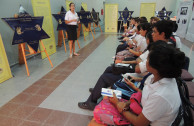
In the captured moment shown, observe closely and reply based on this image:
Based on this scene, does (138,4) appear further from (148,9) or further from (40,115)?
(40,115)

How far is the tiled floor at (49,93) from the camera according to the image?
71.8 inches

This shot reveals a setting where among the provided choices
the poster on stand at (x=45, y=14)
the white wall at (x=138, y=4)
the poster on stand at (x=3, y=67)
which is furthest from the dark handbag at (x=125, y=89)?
the white wall at (x=138, y=4)

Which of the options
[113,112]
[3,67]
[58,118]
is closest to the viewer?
[113,112]

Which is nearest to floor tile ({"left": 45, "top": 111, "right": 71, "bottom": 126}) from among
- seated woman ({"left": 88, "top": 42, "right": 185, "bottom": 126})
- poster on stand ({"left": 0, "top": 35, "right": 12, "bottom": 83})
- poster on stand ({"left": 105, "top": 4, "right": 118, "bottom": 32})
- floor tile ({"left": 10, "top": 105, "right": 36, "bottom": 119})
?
floor tile ({"left": 10, "top": 105, "right": 36, "bottom": 119})

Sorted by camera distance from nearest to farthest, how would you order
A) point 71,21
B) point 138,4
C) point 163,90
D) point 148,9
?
1. point 163,90
2. point 71,21
3. point 148,9
4. point 138,4

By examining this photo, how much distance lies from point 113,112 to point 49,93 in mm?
1525

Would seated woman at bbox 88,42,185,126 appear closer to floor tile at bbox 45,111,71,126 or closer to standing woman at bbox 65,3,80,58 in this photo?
floor tile at bbox 45,111,71,126

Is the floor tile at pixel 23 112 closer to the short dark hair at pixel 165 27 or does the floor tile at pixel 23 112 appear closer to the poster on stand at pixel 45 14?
the short dark hair at pixel 165 27

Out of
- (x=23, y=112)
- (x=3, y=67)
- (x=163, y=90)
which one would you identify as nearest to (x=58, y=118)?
(x=23, y=112)

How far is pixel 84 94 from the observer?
92.4 inches

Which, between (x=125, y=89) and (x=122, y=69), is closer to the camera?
(x=125, y=89)

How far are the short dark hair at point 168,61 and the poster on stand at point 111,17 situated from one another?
8.40m

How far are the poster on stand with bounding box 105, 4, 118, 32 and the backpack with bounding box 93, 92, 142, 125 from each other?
27.1 ft

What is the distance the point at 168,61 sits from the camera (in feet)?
2.95
